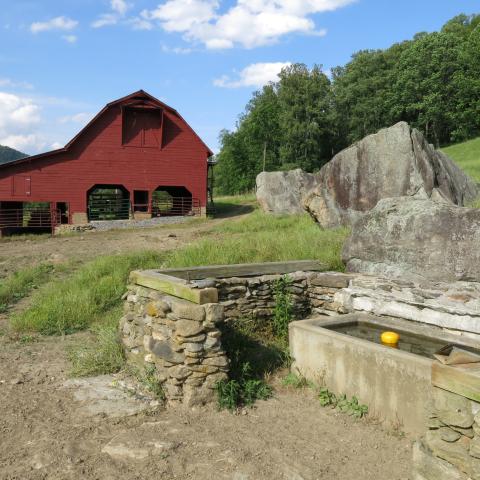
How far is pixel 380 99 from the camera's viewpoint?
5069 cm

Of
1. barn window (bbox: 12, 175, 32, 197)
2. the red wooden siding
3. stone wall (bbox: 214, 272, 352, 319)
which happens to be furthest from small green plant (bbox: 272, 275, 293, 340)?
barn window (bbox: 12, 175, 32, 197)

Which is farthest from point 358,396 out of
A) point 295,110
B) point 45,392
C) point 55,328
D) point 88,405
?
point 295,110

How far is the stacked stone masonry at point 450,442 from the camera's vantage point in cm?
330

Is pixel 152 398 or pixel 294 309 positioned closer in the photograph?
pixel 152 398

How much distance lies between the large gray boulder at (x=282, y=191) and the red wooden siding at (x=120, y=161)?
616 cm

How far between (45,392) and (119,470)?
2.11m

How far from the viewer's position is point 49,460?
176 inches

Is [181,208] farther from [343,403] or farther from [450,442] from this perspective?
[450,442]

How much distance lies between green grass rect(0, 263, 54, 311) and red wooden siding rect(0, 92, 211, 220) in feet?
41.4

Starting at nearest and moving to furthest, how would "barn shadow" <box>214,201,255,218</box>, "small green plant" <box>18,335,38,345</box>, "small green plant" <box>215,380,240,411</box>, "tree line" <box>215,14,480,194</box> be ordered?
1. "small green plant" <box>215,380,240,411</box>
2. "small green plant" <box>18,335,38,345</box>
3. "barn shadow" <box>214,201,255,218</box>
4. "tree line" <box>215,14,480,194</box>

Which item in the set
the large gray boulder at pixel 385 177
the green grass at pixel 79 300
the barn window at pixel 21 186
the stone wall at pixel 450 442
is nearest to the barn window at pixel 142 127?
the barn window at pixel 21 186

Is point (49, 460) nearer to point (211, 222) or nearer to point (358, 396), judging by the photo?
point (358, 396)

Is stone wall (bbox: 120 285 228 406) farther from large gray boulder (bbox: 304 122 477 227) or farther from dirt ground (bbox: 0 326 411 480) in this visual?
large gray boulder (bbox: 304 122 477 227)

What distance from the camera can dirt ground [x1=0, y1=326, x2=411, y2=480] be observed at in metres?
4.30
